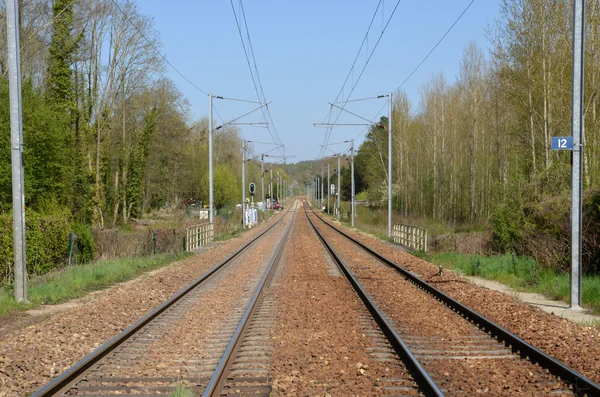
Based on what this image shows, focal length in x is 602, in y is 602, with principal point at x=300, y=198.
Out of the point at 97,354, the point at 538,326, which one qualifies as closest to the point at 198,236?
the point at 538,326

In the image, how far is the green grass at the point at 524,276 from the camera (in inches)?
487

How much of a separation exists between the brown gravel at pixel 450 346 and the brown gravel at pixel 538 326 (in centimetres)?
56

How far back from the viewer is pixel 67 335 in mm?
9102

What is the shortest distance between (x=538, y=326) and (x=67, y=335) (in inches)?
289

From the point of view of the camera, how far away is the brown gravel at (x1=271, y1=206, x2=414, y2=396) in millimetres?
6488

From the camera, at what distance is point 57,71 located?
3238 cm

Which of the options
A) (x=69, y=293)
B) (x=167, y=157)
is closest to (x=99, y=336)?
(x=69, y=293)

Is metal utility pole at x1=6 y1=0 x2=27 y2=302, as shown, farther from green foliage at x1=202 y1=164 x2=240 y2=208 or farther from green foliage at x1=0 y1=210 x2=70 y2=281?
green foliage at x1=202 y1=164 x2=240 y2=208

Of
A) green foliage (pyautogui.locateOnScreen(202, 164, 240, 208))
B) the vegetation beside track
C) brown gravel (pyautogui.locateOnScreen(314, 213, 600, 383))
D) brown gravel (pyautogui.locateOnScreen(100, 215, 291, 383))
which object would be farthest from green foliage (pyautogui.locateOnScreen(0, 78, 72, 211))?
green foliage (pyautogui.locateOnScreen(202, 164, 240, 208))

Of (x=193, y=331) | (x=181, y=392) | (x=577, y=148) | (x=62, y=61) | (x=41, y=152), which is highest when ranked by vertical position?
(x=62, y=61)

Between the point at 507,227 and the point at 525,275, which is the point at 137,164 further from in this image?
the point at 525,275

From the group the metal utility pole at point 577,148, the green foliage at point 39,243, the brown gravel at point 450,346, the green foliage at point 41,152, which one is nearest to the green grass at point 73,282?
the green foliage at point 39,243

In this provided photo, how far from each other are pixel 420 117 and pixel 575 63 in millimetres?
46419

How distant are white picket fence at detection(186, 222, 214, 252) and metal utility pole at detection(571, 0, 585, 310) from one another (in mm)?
18036
